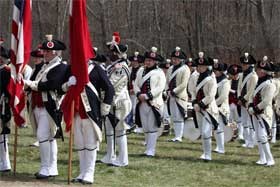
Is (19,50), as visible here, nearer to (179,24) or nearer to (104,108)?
(104,108)

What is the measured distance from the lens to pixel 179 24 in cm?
3144

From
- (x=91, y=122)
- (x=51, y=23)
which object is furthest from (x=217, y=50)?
(x=91, y=122)

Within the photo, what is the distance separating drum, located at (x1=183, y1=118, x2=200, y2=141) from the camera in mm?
14857

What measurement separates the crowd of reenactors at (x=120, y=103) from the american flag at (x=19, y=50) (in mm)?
192

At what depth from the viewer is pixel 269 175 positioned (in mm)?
11016

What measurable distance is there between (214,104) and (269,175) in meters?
2.49

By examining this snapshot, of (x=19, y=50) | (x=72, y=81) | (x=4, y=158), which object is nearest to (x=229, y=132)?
(x=4, y=158)

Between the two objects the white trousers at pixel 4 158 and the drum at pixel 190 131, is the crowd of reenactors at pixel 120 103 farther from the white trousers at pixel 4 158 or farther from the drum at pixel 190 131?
the drum at pixel 190 131

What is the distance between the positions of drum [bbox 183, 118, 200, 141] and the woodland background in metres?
14.4

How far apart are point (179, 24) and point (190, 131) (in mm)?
17077

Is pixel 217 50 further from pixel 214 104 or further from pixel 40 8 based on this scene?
pixel 214 104

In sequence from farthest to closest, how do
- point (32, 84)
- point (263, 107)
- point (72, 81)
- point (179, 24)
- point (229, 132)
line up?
point (179, 24) → point (229, 132) → point (263, 107) → point (32, 84) → point (72, 81)

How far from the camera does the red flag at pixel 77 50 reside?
9094 millimetres

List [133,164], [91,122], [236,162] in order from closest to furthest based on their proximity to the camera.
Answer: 1. [91,122]
2. [133,164]
3. [236,162]
